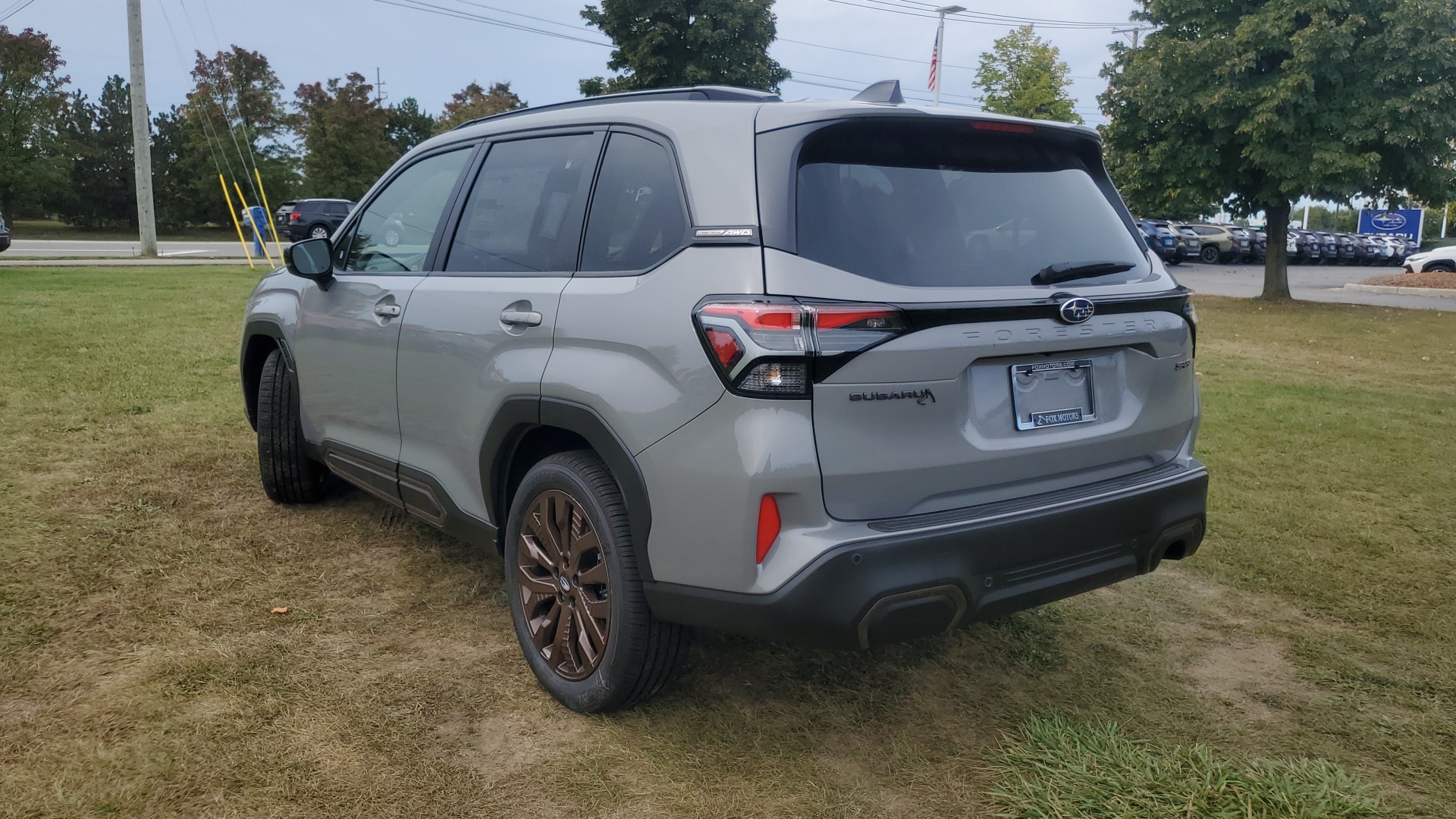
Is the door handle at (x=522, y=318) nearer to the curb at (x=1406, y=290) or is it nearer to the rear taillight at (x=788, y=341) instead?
the rear taillight at (x=788, y=341)

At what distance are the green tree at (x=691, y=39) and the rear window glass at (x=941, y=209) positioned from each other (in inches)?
1132

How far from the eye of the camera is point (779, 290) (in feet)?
8.48

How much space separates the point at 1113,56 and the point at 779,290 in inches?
833

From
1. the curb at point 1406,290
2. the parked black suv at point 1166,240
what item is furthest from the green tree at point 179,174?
the curb at point 1406,290

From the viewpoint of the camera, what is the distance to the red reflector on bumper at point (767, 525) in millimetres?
2570

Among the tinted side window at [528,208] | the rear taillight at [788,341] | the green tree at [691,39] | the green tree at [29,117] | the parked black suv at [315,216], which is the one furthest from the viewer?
the green tree at [29,117]

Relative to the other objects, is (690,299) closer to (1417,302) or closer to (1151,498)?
(1151,498)

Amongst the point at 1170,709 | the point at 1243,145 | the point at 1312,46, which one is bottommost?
the point at 1170,709

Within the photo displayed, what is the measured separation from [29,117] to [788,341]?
2010 inches

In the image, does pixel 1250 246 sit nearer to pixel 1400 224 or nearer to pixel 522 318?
pixel 1400 224

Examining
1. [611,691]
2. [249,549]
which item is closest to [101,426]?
→ [249,549]

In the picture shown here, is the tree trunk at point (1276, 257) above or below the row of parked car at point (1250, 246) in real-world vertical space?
below

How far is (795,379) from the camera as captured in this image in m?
2.54

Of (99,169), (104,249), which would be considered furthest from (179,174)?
(104,249)
